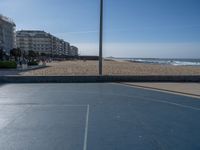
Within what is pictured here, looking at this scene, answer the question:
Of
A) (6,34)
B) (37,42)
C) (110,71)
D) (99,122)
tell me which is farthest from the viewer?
(37,42)

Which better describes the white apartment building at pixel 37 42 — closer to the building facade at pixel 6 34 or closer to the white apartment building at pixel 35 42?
the white apartment building at pixel 35 42

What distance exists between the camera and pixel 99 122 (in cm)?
648

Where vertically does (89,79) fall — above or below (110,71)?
above

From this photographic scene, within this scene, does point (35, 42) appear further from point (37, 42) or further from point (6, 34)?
point (6, 34)

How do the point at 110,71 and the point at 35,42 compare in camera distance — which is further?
the point at 35,42

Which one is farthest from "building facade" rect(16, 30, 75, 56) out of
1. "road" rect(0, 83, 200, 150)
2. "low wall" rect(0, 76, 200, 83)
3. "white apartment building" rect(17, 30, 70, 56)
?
"road" rect(0, 83, 200, 150)

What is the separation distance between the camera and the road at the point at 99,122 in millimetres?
4938

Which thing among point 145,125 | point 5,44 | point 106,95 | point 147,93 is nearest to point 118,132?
point 145,125

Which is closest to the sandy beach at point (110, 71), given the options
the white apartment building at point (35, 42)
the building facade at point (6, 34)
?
the building facade at point (6, 34)

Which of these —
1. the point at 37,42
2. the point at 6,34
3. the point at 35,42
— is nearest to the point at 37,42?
the point at 37,42

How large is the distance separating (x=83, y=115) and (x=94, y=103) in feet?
6.20

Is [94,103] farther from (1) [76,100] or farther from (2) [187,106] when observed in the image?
(2) [187,106]

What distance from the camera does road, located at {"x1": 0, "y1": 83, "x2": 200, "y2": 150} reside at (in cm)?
494

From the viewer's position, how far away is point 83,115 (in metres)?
7.25
